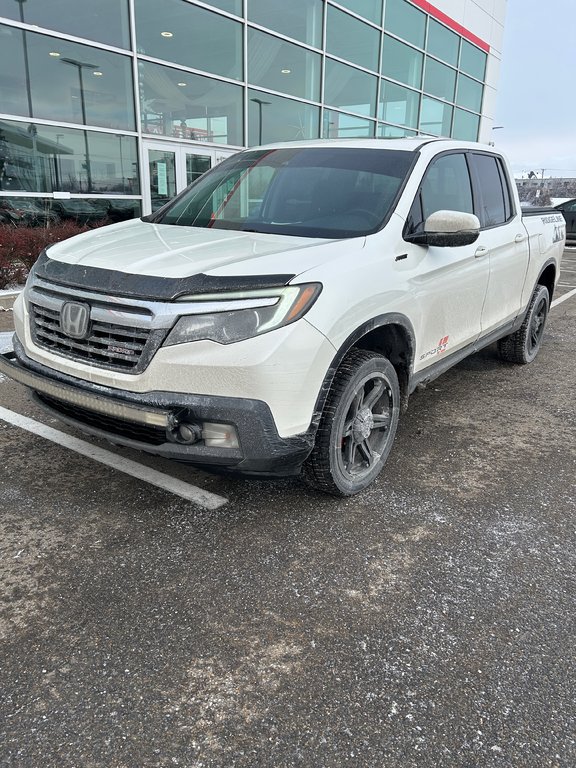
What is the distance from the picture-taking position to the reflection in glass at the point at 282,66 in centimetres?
1333

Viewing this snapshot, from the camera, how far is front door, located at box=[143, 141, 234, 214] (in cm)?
1187

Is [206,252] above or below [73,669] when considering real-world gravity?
above

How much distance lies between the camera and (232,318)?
8.21 feet

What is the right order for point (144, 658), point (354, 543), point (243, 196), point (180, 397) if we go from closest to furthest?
point (144, 658)
point (180, 397)
point (354, 543)
point (243, 196)

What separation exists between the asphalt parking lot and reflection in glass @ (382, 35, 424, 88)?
1669cm

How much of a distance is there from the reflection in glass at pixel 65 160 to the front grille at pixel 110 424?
827 cm

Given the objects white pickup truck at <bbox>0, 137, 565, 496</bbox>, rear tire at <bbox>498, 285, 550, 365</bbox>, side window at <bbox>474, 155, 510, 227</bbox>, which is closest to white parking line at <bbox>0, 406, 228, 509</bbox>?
white pickup truck at <bbox>0, 137, 565, 496</bbox>

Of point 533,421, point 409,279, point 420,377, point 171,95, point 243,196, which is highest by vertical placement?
point 171,95

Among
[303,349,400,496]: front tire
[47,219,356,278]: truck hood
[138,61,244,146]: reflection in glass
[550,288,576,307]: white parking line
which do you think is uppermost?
[138,61,244,146]: reflection in glass

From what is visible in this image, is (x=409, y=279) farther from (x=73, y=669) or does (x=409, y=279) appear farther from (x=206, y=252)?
(x=73, y=669)

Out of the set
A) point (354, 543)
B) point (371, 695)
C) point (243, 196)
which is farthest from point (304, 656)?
point (243, 196)

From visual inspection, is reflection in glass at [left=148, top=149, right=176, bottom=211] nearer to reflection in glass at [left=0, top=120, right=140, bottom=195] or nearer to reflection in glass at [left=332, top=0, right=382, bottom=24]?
reflection in glass at [left=0, top=120, right=140, bottom=195]

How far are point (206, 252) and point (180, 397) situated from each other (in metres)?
0.81

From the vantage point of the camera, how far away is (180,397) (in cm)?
251
